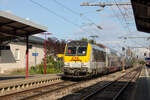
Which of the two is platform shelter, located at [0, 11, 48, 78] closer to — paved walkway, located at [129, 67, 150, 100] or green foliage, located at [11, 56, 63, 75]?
paved walkway, located at [129, 67, 150, 100]

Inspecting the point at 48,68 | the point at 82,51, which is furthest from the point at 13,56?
the point at 82,51

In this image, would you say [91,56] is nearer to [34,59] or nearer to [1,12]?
[1,12]

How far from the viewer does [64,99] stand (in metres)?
11.0

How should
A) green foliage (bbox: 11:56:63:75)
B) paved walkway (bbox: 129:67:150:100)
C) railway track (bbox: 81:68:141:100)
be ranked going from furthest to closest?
green foliage (bbox: 11:56:63:75)
paved walkway (bbox: 129:67:150:100)
railway track (bbox: 81:68:141:100)

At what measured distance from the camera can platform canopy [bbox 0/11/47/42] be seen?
1284cm

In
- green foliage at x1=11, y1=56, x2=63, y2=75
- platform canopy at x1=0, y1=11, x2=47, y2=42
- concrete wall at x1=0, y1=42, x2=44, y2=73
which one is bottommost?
green foliage at x1=11, y1=56, x2=63, y2=75

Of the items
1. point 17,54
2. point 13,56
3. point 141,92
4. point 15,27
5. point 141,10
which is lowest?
point 141,92

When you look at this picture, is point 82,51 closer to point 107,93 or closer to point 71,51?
point 71,51

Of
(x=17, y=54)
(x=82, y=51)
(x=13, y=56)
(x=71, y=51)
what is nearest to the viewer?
(x=82, y=51)

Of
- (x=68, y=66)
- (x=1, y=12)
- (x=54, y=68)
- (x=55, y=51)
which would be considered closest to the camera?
(x=1, y=12)

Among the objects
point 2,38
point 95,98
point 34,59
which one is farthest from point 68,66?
point 34,59

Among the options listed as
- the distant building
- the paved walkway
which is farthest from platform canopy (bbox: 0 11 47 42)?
the distant building

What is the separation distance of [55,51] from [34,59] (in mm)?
4642

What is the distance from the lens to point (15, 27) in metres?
15.1
